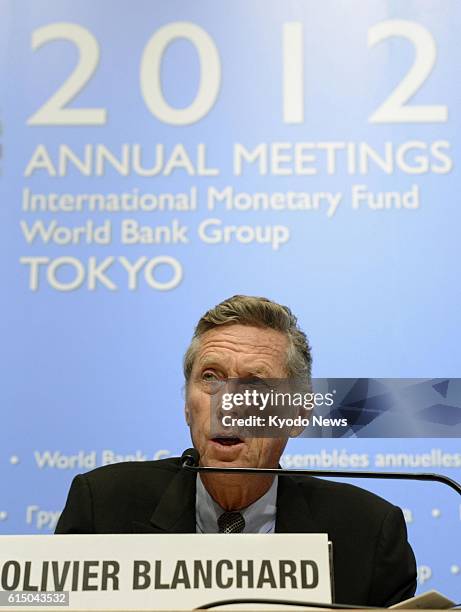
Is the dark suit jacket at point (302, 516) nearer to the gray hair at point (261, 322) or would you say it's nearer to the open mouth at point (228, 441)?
the open mouth at point (228, 441)

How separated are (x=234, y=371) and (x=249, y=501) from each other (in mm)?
269

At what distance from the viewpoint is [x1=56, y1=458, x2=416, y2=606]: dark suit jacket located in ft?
5.44

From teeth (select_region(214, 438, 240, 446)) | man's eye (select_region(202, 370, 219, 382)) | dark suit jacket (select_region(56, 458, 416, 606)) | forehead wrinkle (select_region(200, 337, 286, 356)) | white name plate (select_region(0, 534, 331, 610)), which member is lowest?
dark suit jacket (select_region(56, 458, 416, 606))

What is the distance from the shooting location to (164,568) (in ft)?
4.20

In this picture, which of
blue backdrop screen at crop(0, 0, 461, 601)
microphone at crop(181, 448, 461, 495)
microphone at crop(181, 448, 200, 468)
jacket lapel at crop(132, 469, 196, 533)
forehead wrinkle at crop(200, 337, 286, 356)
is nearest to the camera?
microphone at crop(181, 448, 461, 495)

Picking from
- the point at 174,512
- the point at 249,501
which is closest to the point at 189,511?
the point at 174,512

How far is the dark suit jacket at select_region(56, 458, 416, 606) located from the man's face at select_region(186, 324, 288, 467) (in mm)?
70

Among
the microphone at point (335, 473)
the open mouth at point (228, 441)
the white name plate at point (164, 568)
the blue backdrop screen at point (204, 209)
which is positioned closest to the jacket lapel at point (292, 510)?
the open mouth at point (228, 441)

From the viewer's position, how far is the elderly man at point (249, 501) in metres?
1.68

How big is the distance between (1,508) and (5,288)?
1.98 feet

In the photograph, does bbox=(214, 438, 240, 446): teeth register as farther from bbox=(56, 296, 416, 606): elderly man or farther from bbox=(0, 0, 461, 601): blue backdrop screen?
bbox=(0, 0, 461, 601): blue backdrop screen

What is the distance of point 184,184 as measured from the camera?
8.48ft

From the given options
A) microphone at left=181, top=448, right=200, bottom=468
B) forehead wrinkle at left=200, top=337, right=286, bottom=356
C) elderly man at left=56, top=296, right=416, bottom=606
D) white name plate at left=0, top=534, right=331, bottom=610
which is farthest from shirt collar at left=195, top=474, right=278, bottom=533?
white name plate at left=0, top=534, right=331, bottom=610

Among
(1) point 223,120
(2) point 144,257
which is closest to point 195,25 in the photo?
(1) point 223,120
